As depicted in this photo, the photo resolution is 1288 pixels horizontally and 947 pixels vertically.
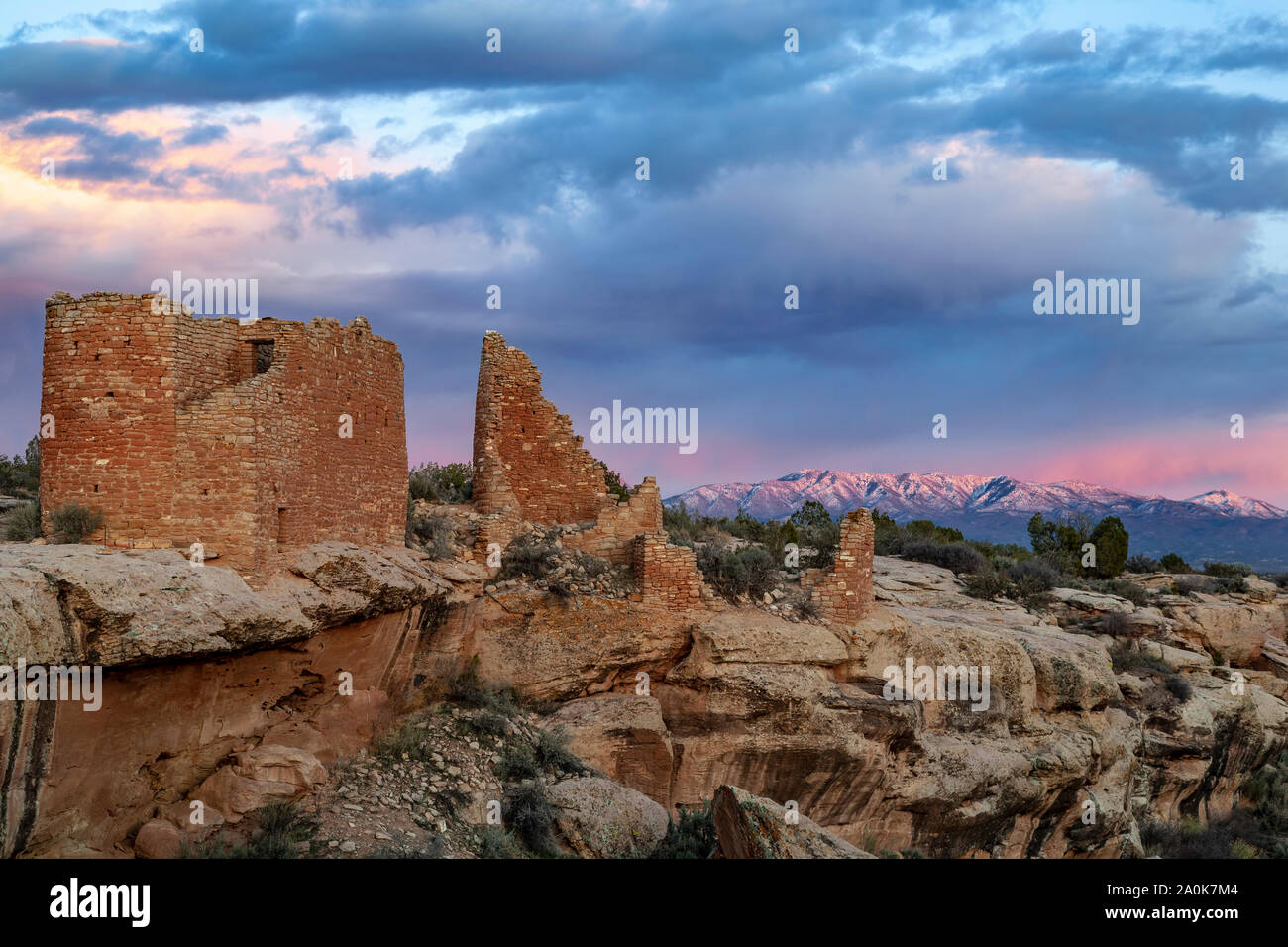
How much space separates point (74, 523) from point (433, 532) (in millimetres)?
6162

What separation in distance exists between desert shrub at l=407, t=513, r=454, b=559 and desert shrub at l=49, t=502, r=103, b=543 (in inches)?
218

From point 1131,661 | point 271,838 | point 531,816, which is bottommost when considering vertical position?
point 531,816

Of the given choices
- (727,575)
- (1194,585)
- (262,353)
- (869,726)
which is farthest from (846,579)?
(1194,585)

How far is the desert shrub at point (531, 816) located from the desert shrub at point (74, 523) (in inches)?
263

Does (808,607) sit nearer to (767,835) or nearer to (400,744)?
(400,744)

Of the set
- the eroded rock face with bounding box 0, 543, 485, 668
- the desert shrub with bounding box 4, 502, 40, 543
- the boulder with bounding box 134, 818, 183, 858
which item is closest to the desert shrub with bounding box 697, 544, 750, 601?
the eroded rock face with bounding box 0, 543, 485, 668

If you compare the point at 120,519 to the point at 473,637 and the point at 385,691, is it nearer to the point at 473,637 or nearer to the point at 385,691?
the point at 385,691

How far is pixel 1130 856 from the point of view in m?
21.2

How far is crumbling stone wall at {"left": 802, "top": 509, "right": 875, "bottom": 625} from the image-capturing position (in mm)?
19141

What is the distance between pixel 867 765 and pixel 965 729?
2968 millimetres

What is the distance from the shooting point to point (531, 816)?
564 inches

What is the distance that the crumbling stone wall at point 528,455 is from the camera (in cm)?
1975

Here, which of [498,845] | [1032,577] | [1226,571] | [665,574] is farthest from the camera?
[1226,571]
